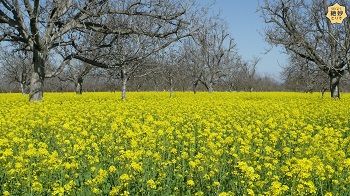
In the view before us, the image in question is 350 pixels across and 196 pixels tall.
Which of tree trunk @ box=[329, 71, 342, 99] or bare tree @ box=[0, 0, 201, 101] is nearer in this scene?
bare tree @ box=[0, 0, 201, 101]

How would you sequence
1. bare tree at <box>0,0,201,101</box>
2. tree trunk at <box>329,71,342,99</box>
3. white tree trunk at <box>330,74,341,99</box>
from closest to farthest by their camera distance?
bare tree at <box>0,0,201,101</box> < tree trunk at <box>329,71,342,99</box> < white tree trunk at <box>330,74,341,99</box>

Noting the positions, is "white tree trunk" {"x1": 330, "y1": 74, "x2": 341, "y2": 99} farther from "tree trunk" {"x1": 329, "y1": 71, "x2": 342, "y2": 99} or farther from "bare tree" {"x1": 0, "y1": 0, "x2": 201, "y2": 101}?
"bare tree" {"x1": 0, "y1": 0, "x2": 201, "y2": 101}

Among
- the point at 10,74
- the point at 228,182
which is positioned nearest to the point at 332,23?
the point at 228,182

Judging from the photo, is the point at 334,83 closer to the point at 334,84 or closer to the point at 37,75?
the point at 334,84

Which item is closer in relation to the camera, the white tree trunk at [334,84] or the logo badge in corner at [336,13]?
the logo badge in corner at [336,13]

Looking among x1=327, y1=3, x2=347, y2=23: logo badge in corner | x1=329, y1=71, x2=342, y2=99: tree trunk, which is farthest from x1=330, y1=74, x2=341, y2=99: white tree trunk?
x1=327, y1=3, x2=347, y2=23: logo badge in corner

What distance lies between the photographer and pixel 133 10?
17.1 metres

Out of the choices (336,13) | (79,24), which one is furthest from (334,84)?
(79,24)

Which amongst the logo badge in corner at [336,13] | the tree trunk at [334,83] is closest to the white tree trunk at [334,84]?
the tree trunk at [334,83]

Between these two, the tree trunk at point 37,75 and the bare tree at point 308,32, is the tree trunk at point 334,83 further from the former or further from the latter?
the tree trunk at point 37,75

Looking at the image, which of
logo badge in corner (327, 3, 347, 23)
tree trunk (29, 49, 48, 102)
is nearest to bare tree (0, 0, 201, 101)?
tree trunk (29, 49, 48, 102)

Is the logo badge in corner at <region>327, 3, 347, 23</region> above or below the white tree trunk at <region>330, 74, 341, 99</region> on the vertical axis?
above

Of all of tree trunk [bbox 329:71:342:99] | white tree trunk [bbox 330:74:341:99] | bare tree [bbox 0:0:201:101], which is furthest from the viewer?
white tree trunk [bbox 330:74:341:99]

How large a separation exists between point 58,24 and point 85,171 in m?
14.5
